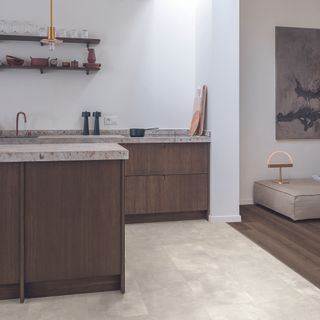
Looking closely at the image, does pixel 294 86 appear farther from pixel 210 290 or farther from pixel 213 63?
pixel 210 290

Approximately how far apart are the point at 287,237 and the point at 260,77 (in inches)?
86.3

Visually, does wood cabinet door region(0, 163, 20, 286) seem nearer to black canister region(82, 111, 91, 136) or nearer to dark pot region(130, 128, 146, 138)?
dark pot region(130, 128, 146, 138)

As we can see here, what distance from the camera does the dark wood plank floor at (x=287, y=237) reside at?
9.86 ft

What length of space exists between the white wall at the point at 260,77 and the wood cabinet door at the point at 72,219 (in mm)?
3009

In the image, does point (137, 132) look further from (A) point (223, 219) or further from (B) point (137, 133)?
(A) point (223, 219)

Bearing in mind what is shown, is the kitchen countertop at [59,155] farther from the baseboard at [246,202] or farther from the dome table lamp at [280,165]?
the baseboard at [246,202]

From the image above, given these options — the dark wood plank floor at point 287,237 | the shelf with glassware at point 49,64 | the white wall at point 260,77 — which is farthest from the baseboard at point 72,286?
the white wall at point 260,77

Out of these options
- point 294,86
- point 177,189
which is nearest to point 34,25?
point 177,189

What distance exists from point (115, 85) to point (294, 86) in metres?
2.22

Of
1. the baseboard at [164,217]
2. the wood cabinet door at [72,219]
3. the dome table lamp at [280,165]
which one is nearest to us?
the wood cabinet door at [72,219]

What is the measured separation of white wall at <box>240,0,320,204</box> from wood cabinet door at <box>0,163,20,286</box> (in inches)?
132

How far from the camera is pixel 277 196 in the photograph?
179 inches

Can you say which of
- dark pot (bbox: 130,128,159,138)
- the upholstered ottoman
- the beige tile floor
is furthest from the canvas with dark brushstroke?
the beige tile floor

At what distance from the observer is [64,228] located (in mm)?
2387
